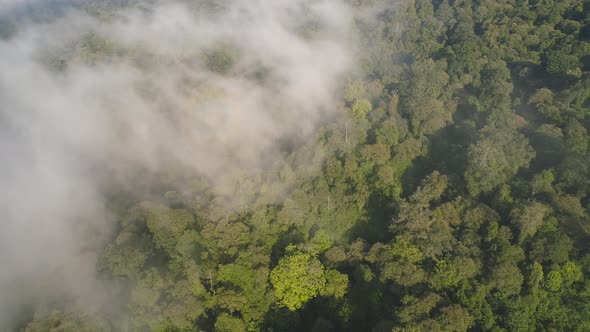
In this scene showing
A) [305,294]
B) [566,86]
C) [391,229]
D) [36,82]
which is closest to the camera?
[305,294]

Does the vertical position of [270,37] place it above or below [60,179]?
above

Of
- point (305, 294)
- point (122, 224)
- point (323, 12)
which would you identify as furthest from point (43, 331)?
point (323, 12)

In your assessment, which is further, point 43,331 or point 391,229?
point 391,229

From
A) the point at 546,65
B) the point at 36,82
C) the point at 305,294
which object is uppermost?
the point at 36,82

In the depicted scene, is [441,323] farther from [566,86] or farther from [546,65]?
[546,65]

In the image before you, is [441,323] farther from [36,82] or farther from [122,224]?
[36,82]

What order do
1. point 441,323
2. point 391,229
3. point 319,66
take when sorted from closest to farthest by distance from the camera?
point 441,323
point 391,229
point 319,66
